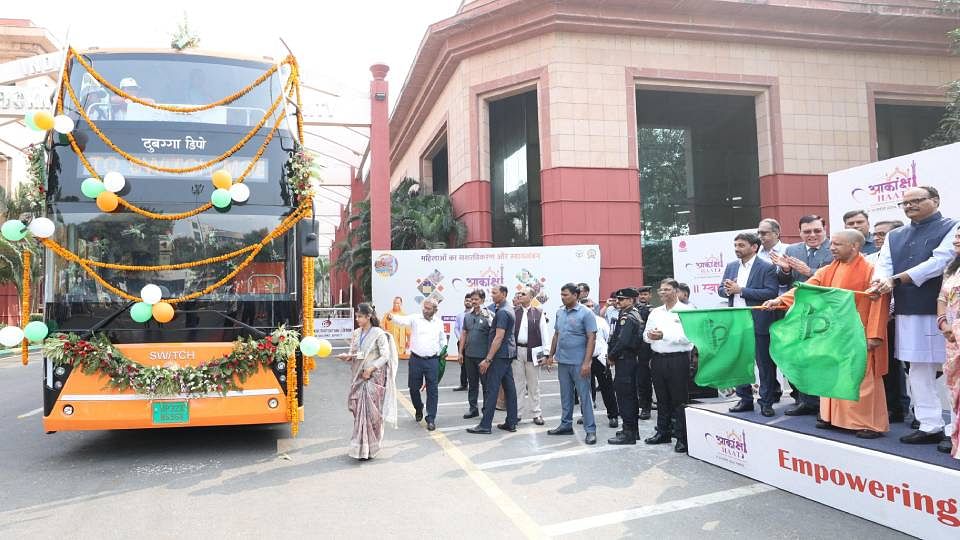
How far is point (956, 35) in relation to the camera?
53.9ft

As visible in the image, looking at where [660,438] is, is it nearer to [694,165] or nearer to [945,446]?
[945,446]

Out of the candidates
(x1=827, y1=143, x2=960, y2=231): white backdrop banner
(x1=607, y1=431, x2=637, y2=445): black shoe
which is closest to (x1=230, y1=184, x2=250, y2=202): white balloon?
(x1=607, y1=431, x2=637, y2=445): black shoe

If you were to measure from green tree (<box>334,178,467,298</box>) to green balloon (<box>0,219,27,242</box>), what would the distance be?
42.7ft

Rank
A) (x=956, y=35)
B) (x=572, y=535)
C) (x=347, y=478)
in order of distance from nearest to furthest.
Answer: (x=572, y=535) < (x=347, y=478) < (x=956, y=35)

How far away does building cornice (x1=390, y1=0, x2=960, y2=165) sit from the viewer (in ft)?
54.5

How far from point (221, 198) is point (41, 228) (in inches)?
63.1

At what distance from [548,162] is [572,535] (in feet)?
43.5

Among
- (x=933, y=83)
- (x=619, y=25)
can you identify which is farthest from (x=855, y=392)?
(x=933, y=83)

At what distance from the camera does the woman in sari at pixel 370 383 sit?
6.38 metres

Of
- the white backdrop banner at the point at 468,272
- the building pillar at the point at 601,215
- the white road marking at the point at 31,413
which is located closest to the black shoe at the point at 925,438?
the white backdrop banner at the point at 468,272

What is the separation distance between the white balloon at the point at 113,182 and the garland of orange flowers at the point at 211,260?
73 centimetres

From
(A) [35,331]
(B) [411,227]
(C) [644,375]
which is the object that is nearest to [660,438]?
(C) [644,375]

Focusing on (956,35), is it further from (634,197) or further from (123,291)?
(123,291)

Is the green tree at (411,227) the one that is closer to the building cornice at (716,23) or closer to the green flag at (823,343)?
the building cornice at (716,23)
